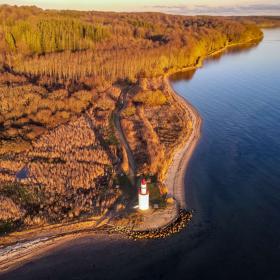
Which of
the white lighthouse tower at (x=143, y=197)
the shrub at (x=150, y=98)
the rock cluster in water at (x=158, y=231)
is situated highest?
the shrub at (x=150, y=98)

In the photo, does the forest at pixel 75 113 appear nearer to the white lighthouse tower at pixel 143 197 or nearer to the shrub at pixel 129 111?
the shrub at pixel 129 111

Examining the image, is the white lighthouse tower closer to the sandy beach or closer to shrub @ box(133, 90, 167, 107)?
the sandy beach

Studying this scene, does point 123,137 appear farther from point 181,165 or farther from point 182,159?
point 181,165

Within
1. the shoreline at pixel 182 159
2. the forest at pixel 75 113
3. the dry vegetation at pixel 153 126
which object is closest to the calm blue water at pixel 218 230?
the shoreline at pixel 182 159

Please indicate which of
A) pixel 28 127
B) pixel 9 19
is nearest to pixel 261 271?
pixel 28 127

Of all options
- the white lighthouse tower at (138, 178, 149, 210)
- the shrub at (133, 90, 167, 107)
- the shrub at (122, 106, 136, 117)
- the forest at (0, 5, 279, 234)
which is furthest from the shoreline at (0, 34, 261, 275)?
the shrub at (122, 106, 136, 117)

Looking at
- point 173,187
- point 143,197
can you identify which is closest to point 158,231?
point 143,197

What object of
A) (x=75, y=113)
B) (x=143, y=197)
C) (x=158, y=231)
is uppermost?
(x=75, y=113)
